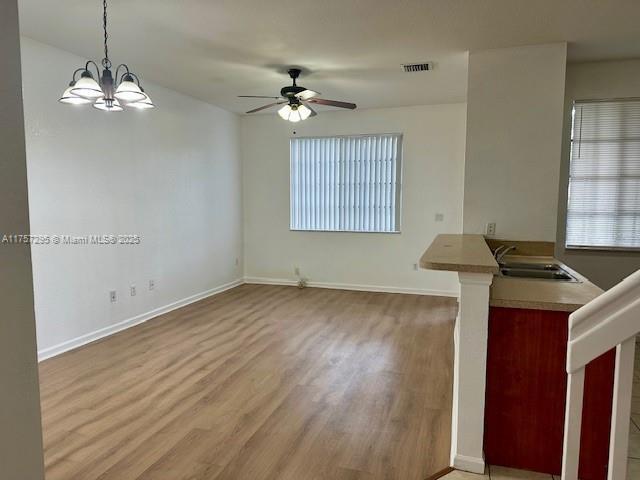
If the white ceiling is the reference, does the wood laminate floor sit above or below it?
below

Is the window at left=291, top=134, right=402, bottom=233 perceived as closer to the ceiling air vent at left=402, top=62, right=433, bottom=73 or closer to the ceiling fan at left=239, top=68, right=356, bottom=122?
the ceiling air vent at left=402, top=62, right=433, bottom=73

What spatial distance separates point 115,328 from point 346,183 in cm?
375

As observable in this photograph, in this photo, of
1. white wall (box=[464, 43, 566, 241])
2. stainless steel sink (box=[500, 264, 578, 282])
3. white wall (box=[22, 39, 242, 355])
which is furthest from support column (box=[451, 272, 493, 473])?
white wall (box=[22, 39, 242, 355])

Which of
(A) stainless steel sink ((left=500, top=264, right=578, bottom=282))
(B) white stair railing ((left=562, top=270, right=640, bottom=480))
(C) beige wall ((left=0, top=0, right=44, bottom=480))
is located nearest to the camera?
(B) white stair railing ((left=562, top=270, right=640, bottom=480))

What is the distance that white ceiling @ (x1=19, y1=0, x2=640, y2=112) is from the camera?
2.84m

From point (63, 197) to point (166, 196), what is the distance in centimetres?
144

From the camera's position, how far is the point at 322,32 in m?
3.28

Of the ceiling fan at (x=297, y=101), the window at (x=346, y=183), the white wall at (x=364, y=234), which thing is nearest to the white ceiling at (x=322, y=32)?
the ceiling fan at (x=297, y=101)

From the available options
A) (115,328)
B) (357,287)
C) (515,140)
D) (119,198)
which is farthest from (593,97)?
(115,328)

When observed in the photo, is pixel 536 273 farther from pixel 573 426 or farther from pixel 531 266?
pixel 573 426

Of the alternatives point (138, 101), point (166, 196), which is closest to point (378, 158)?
point (166, 196)

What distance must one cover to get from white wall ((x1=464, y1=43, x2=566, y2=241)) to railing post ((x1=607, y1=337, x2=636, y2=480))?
3127mm

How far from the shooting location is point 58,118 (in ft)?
12.0

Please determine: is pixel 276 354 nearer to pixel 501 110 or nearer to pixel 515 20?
pixel 501 110
